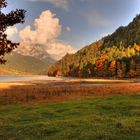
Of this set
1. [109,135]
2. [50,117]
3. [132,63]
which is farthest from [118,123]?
[132,63]

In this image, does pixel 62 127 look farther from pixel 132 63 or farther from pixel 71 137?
pixel 132 63

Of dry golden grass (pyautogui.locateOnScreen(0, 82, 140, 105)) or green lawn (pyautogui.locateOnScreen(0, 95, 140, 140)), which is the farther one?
dry golden grass (pyautogui.locateOnScreen(0, 82, 140, 105))

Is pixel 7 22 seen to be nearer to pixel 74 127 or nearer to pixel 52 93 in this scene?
pixel 74 127

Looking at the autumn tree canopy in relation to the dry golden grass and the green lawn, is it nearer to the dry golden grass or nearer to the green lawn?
the green lawn

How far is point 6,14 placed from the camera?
75.7 ft

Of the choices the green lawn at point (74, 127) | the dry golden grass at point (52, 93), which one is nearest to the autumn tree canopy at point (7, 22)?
the green lawn at point (74, 127)

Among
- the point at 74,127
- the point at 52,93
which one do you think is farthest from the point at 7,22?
the point at 52,93

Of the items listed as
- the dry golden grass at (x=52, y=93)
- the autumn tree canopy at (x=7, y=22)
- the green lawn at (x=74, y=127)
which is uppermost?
the autumn tree canopy at (x=7, y=22)

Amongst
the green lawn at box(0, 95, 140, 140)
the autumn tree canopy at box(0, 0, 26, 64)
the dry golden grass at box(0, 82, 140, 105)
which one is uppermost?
the autumn tree canopy at box(0, 0, 26, 64)

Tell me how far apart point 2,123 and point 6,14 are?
879cm

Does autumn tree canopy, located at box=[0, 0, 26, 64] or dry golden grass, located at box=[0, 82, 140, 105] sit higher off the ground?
autumn tree canopy, located at box=[0, 0, 26, 64]

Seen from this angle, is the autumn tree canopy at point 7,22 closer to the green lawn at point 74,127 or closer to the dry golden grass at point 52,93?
the green lawn at point 74,127

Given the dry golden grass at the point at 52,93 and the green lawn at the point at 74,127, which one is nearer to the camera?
the green lawn at the point at 74,127

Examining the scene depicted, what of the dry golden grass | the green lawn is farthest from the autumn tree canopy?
the dry golden grass
